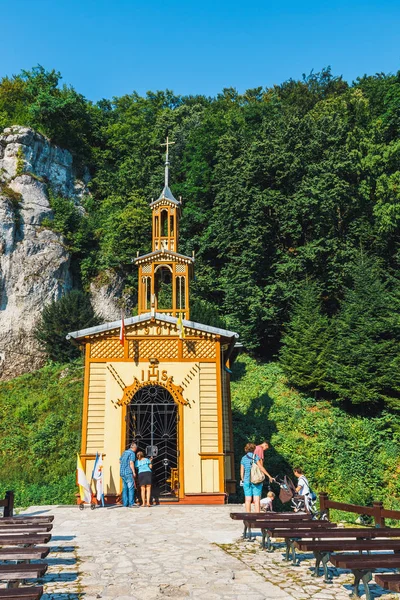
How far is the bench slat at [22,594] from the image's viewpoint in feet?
13.0

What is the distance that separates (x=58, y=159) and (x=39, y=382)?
20219 millimetres

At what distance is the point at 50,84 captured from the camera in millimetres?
46344

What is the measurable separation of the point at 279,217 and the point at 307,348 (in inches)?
398

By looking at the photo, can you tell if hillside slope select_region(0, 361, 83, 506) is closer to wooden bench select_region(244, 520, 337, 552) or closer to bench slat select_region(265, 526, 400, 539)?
wooden bench select_region(244, 520, 337, 552)

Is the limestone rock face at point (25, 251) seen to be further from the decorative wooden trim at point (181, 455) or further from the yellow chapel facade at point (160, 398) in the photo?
the decorative wooden trim at point (181, 455)

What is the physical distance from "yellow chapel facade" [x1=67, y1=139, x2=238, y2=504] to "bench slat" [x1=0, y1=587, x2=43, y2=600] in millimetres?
10936

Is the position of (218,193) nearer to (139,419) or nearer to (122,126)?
(122,126)

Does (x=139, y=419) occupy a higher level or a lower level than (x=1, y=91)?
lower

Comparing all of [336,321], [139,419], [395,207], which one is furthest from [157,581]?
[395,207]

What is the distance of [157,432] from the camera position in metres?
17.0

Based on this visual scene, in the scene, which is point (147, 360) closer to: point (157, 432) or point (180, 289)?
point (157, 432)

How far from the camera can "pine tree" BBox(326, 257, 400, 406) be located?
24016 mm

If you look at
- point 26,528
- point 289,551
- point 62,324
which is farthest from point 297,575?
point 62,324

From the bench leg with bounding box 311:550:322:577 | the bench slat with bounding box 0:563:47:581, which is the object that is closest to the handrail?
the bench leg with bounding box 311:550:322:577
